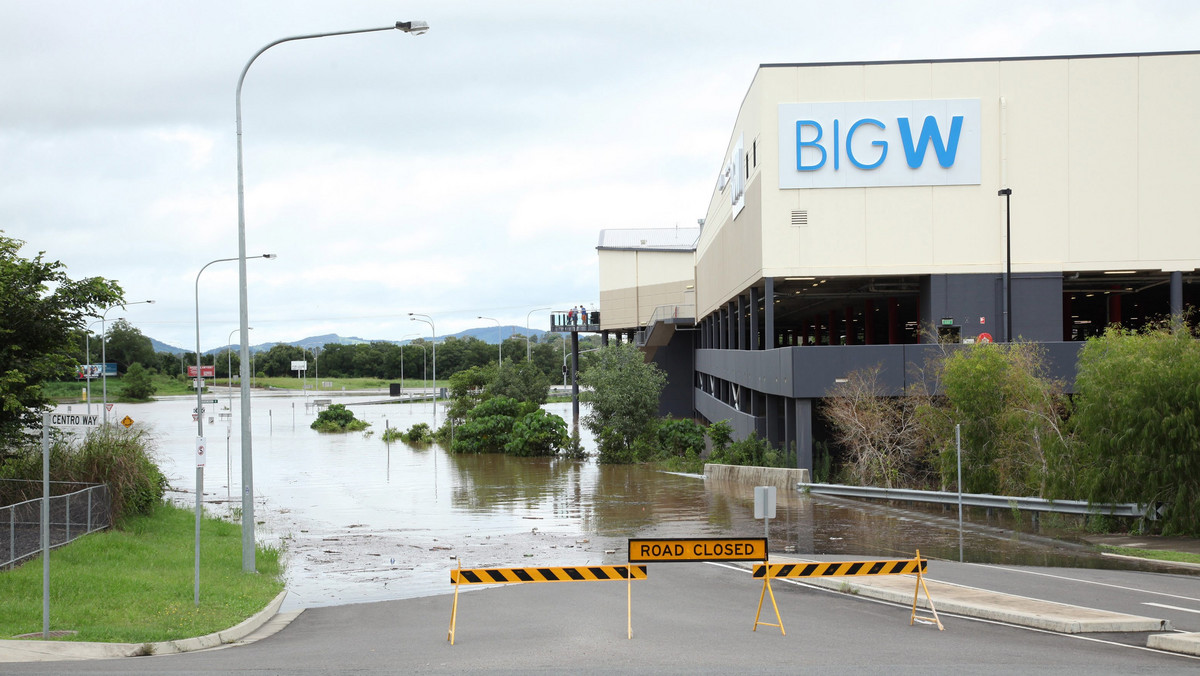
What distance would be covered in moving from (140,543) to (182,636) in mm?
7728

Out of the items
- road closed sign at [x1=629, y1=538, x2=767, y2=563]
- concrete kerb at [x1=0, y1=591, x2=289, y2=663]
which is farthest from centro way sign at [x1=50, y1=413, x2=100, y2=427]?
road closed sign at [x1=629, y1=538, x2=767, y2=563]

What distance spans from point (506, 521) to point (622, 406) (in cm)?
2095

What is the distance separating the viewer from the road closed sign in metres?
11.7

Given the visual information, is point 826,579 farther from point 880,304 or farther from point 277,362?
point 277,362

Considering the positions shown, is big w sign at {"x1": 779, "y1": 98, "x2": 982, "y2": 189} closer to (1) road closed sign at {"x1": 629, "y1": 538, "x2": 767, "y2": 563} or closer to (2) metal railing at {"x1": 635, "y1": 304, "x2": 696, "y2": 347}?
(1) road closed sign at {"x1": 629, "y1": 538, "x2": 767, "y2": 563}

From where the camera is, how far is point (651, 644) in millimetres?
11336

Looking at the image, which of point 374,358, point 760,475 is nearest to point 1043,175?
point 760,475

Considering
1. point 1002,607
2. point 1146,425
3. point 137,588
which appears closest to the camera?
point 1002,607

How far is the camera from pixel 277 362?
624ft

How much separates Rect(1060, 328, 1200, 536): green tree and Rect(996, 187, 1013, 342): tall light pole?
831 centimetres

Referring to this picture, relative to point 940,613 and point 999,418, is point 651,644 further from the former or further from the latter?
point 999,418

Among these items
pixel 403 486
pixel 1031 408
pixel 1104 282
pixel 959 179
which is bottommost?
pixel 403 486

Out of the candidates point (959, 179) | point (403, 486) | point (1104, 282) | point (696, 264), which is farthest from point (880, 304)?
point (403, 486)

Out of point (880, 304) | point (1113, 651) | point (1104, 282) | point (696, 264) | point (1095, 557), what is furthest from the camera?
point (696, 264)
